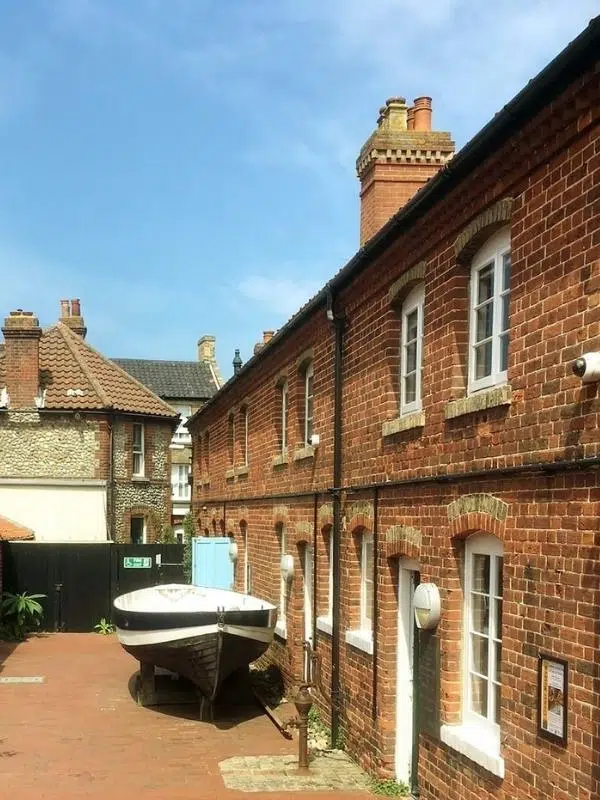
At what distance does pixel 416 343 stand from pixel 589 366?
169 inches

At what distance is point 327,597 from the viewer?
1375cm

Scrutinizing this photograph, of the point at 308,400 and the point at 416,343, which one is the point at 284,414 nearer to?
the point at 308,400

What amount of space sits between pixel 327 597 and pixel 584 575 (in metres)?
7.86

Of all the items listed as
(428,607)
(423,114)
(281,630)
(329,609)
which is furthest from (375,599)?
(423,114)

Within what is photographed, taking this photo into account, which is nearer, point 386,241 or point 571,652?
point 571,652

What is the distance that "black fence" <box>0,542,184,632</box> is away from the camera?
24312 millimetres

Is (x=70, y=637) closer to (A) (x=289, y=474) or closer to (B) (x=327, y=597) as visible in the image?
(A) (x=289, y=474)

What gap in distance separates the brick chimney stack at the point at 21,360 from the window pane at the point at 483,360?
22632 millimetres

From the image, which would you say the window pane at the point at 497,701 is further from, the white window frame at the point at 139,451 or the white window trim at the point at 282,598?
the white window frame at the point at 139,451

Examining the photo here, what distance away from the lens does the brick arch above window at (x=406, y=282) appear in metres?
9.68

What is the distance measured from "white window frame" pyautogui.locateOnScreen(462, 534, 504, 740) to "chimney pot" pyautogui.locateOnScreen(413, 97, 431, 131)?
873 centimetres

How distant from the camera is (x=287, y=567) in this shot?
1554 centimetres

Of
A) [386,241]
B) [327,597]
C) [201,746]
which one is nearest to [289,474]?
[327,597]

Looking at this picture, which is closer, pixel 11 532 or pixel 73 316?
pixel 11 532
